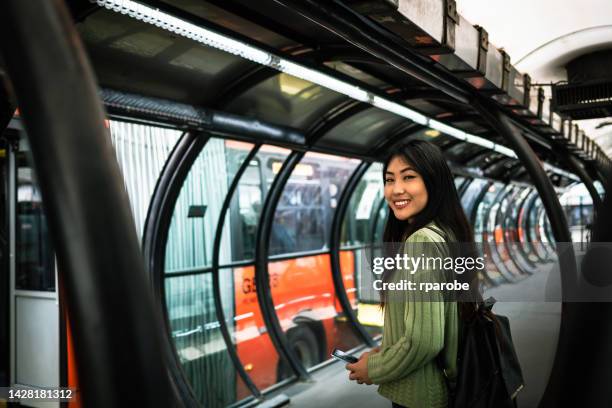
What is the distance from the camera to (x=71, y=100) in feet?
2.21

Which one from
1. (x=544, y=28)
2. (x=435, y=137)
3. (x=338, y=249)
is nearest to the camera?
(x=544, y=28)

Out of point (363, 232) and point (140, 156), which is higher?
point (140, 156)

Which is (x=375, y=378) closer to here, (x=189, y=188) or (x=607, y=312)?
(x=607, y=312)

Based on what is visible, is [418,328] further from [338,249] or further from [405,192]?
[338,249]

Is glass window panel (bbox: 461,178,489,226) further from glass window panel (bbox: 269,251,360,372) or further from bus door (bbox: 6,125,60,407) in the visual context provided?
bus door (bbox: 6,125,60,407)

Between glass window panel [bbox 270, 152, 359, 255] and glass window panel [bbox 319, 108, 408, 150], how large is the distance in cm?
118

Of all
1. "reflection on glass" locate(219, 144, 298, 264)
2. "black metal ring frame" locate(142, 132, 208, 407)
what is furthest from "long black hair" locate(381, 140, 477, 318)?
"reflection on glass" locate(219, 144, 298, 264)

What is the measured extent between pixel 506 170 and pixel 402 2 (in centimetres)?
1125

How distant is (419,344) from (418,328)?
5cm

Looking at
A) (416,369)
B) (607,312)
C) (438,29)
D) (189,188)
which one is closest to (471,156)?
(189,188)

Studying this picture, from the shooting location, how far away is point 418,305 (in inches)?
67.5

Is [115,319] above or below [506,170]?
below

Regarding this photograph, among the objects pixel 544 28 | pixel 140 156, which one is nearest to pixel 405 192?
pixel 140 156

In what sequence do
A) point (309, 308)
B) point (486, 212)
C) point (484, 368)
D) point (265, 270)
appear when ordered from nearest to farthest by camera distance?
point (484, 368)
point (265, 270)
point (309, 308)
point (486, 212)
